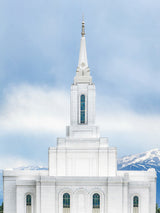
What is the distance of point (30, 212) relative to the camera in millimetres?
31328

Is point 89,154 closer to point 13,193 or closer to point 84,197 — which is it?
point 84,197

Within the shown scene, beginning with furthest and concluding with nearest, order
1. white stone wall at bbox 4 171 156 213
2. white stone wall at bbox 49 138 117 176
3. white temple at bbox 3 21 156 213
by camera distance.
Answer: white stone wall at bbox 49 138 117 176, white temple at bbox 3 21 156 213, white stone wall at bbox 4 171 156 213

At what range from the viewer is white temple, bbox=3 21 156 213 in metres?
30.2

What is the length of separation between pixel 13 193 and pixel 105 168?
9.40 meters

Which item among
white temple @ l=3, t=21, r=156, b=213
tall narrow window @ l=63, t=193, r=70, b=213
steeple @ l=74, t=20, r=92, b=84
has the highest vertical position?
steeple @ l=74, t=20, r=92, b=84

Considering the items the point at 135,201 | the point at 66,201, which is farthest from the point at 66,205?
the point at 135,201

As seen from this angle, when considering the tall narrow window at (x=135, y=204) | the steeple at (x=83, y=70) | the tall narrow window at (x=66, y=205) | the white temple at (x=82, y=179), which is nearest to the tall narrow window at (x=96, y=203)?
the white temple at (x=82, y=179)

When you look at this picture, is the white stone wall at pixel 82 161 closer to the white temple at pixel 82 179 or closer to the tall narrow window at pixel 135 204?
the white temple at pixel 82 179

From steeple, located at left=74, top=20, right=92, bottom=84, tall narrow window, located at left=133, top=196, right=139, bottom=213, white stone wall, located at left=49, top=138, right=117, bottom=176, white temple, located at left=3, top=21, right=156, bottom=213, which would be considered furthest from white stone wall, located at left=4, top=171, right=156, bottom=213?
steeple, located at left=74, top=20, right=92, bottom=84

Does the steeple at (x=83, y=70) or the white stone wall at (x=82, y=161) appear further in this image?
the steeple at (x=83, y=70)

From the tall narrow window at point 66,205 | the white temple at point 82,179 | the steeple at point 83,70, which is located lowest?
the tall narrow window at point 66,205

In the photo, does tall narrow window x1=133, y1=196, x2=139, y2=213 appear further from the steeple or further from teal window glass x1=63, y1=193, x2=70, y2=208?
the steeple

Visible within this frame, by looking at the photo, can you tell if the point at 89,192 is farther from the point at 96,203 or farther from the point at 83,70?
the point at 83,70

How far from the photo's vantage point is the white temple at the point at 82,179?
30234 millimetres
